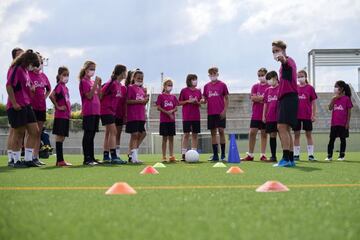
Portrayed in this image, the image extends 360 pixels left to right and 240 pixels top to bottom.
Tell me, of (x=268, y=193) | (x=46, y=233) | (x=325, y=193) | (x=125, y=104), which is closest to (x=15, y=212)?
(x=46, y=233)

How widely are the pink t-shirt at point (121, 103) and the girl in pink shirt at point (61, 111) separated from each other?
1.16 m

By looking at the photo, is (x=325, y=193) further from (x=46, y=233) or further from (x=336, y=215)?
(x=46, y=233)

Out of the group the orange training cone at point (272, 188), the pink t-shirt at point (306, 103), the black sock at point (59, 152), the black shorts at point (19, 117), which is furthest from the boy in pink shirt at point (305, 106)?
the orange training cone at point (272, 188)

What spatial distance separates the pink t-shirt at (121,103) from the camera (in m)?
10.1

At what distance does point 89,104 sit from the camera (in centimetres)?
915

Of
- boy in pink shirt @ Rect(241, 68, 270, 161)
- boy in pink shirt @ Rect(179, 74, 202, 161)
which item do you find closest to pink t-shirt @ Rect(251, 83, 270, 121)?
boy in pink shirt @ Rect(241, 68, 270, 161)

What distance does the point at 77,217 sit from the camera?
10.0ft

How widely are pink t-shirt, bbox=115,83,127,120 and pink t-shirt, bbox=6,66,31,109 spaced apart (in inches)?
85.2

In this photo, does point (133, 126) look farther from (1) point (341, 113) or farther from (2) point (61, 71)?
(1) point (341, 113)

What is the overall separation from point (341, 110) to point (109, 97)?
550 centimetres

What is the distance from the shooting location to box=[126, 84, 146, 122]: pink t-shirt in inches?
397

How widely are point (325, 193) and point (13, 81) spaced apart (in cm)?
570

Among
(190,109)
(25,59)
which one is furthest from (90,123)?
(190,109)

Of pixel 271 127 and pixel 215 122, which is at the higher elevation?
pixel 215 122
